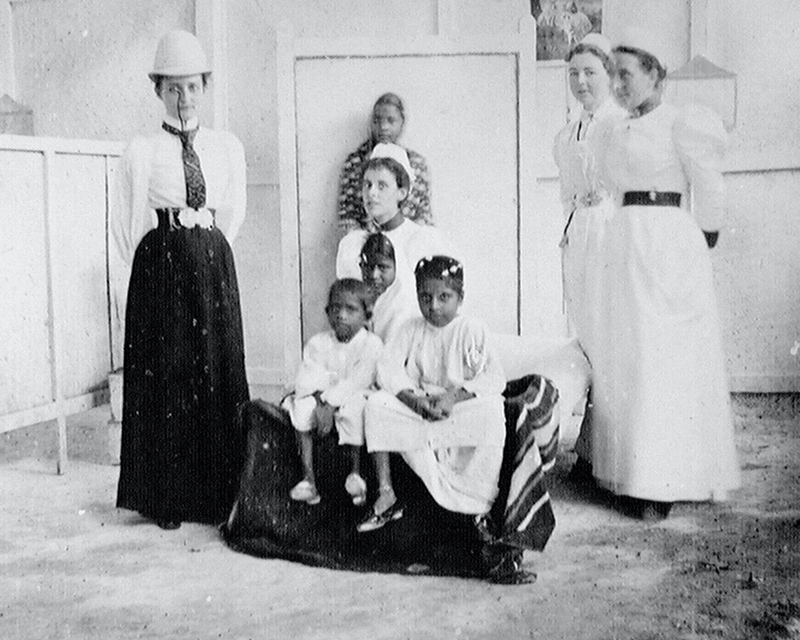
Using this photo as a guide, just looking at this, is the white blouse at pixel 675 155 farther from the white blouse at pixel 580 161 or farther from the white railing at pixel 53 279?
the white railing at pixel 53 279

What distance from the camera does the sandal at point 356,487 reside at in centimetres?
334

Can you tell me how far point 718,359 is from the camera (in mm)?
3787

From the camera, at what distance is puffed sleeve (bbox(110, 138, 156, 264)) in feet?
12.1

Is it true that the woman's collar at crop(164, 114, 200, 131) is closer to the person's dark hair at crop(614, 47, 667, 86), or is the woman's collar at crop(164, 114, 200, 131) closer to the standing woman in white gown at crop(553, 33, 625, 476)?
the person's dark hair at crop(614, 47, 667, 86)

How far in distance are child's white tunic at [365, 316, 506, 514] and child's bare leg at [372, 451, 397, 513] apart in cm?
5

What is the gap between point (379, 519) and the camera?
10.8 feet

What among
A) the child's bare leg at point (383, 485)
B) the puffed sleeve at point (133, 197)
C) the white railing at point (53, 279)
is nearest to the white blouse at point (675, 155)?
the child's bare leg at point (383, 485)

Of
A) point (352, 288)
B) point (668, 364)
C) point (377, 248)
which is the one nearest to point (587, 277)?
point (668, 364)

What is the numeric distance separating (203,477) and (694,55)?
360 cm

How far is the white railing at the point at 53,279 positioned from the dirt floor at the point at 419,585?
62 centimetres

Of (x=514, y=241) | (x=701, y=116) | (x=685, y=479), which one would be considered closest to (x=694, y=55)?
(x=514, y=241)

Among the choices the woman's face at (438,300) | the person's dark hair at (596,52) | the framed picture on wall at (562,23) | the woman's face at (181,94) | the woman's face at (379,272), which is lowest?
the woman's face at (438,300)

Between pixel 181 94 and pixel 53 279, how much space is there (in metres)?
1.34

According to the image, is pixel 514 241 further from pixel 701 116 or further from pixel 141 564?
pixel 141 564
